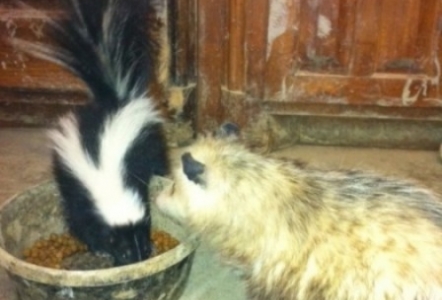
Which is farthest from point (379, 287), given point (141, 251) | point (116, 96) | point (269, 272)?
point (116, 96)

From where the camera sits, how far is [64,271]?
5.19 ft

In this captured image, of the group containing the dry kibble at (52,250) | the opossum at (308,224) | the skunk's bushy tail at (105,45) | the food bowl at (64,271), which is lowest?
the dry kibble at (52,250)

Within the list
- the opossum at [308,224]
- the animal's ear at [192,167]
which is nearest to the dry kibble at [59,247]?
the opossum at [308,224]

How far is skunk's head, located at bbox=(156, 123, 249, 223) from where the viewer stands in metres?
1.53

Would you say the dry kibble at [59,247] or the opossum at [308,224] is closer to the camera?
the opossum at [308,224]

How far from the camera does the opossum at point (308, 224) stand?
149 cm

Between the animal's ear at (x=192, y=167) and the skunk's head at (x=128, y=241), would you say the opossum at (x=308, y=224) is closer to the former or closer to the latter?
the animal's ear at (x=192, y=167)

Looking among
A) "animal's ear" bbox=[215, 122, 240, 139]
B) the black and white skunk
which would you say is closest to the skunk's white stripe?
the black and white skunk

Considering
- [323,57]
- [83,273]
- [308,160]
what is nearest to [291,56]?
[323,57]

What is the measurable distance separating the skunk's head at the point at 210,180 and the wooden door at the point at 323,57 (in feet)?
2.79

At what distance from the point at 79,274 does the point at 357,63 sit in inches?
49.0

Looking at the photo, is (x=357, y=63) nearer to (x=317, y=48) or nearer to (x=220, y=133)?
(x=317, y=48)

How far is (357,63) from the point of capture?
239cm

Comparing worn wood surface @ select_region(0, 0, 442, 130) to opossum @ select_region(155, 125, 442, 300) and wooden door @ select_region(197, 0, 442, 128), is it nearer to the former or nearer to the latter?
wooden door @ select_region(197, 0, 442, 128)
